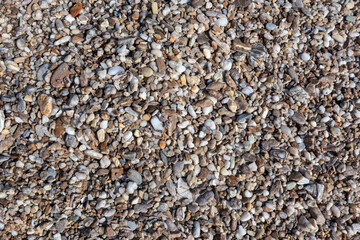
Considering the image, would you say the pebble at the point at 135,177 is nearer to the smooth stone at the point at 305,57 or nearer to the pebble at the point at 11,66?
the pebble at the point at 11,66

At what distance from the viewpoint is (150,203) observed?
2.23 m

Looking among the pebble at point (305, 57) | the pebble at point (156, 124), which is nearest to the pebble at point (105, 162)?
the pebble at point (156, 124)

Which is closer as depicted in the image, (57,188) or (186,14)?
(57,188)

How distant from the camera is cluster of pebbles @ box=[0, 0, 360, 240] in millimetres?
2225

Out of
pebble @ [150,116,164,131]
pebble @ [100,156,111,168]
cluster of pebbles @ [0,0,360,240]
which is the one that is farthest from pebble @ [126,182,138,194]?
pebble @ [150,116,164,131]

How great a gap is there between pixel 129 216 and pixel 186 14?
1.41m

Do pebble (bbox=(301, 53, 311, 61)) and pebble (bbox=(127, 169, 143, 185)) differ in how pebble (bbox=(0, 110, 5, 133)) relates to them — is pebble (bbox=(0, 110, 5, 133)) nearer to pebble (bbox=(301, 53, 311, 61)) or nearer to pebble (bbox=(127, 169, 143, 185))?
pebble (bbox=(127, 169, 143, 185))

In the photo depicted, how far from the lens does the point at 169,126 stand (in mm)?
2336

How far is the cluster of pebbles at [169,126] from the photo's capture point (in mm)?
2225

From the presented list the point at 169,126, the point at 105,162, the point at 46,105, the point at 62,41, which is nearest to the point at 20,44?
the point at 62,41

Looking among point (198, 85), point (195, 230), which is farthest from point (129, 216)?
point (198, 85)

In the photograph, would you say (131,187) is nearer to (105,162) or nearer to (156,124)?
(105,162)

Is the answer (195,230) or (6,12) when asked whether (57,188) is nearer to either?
(195,230)

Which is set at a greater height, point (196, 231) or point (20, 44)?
point (20, 44)
